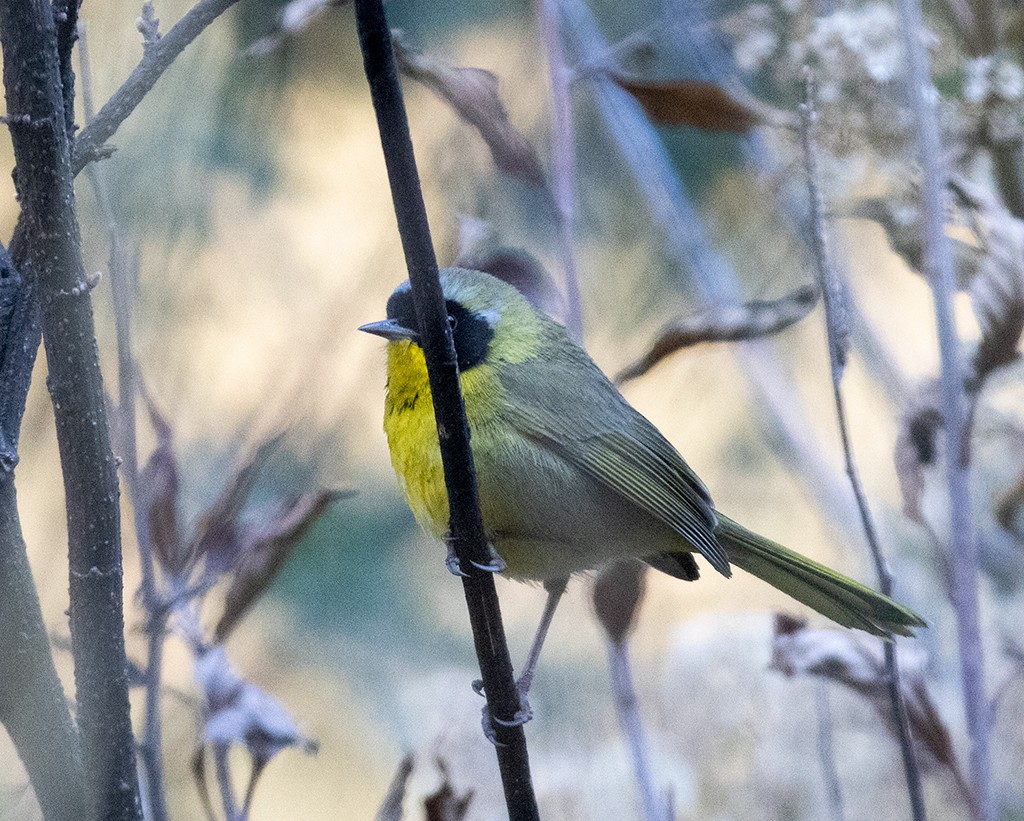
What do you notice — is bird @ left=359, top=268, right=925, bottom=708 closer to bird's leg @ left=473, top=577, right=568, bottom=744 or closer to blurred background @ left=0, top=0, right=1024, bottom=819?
bird's leg @ left=473, top=577, right=568, bottom=744

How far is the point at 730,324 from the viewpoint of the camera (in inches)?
57.2

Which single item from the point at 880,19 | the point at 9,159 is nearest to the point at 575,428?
the point at 880,19

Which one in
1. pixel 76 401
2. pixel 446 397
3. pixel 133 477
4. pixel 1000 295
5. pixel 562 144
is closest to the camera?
pixel 76 401

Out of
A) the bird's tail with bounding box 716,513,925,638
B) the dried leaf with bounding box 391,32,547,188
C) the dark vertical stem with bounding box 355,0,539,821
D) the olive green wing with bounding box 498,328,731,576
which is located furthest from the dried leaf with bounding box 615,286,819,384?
the dark vertical stem with bounding box 355,0,539,821

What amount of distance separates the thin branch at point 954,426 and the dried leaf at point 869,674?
0.14ft

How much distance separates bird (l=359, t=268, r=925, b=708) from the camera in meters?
1.49

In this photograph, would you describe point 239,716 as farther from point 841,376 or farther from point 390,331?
point 841,376

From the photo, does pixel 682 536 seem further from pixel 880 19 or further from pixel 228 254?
pixel 228 254

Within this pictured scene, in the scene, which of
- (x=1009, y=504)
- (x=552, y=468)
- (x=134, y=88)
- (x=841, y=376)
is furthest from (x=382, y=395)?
(x=134, y=88)

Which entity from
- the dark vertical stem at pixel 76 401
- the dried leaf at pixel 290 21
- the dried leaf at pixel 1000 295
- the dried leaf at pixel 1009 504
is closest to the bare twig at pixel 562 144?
the dried leaf at pixel 290 21

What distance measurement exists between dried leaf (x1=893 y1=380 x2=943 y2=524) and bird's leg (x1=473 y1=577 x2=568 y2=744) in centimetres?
52

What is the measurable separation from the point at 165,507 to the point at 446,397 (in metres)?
0.65

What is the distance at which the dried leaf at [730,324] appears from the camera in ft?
4.74

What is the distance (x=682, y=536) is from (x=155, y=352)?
104cm
